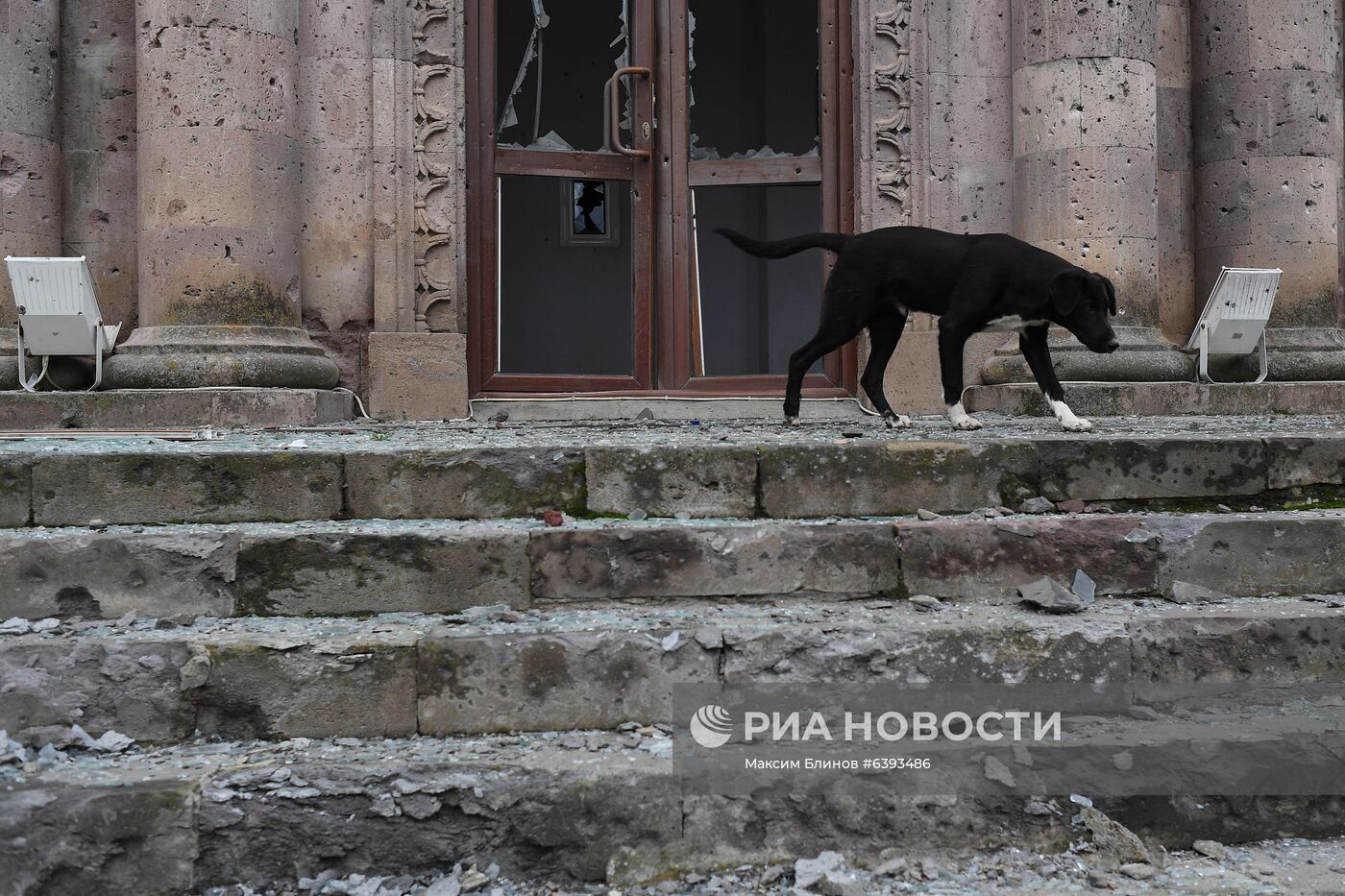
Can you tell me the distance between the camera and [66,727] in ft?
8.79

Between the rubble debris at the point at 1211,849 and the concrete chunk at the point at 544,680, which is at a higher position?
the concrete chunk at the point at 544,680

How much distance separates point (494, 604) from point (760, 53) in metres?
10.4

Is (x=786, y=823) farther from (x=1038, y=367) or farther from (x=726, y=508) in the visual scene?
(x=1038, y=367)

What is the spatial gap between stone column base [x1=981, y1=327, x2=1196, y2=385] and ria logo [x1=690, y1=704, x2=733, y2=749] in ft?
14.7

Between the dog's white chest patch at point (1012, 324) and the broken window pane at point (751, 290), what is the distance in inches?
285

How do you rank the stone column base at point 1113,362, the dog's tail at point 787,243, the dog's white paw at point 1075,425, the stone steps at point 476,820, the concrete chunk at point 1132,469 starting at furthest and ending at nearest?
the stone column base at point 1113,362
the dog's tail at point 787,243
the dog's white paw at point 1075,425
the concrete chunk at point 1132,469
the stone steps at point 476,820

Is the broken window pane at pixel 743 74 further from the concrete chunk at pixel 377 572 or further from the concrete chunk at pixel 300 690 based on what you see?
the concrete chunk at pixel 300 690

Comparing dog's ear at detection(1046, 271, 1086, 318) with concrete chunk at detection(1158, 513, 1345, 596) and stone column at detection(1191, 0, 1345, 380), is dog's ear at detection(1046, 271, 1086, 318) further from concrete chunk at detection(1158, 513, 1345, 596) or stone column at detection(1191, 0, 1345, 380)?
stone column at detection(1191, 0, 1345, 380)

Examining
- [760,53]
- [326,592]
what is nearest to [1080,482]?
[326,592]

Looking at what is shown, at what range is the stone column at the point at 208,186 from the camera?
590cm

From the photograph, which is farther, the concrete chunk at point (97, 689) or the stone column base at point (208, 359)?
the stone column base at point (208, 359)

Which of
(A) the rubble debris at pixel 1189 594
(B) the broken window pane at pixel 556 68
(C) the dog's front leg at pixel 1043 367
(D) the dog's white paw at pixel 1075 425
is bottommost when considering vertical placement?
(A) the rubble debris at pixel 1189 594

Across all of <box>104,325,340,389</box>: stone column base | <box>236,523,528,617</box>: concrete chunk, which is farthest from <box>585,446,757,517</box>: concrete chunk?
<box>104,325,340,389</box>: stone column base

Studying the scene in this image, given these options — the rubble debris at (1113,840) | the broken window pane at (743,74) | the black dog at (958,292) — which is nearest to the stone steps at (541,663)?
the rubble debris at (1113,840)
